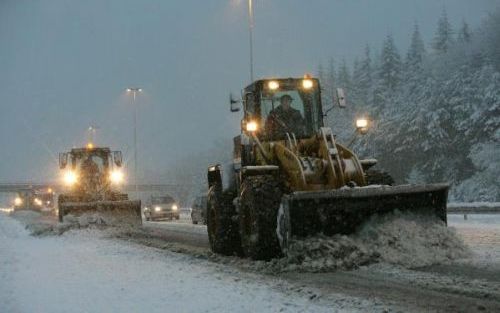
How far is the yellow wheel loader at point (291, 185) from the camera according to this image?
10.3 meters

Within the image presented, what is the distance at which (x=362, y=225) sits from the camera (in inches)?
414

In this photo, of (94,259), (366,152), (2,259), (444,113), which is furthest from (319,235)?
(366,152)

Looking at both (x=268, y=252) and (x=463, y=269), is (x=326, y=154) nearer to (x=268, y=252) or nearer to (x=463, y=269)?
(x=268, y=252)

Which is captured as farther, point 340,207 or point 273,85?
point 273,85

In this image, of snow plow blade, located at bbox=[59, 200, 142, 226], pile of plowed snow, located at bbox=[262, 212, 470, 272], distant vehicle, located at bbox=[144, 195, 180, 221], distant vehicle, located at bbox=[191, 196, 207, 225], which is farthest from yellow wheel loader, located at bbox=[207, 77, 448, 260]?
distant vehicle, located at bbox=[144, 195, 180, 221]

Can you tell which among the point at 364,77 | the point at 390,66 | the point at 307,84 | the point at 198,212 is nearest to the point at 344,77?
the point at 364,77

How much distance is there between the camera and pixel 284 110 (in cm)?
1263

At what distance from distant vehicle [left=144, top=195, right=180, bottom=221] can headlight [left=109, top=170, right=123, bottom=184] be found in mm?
12694

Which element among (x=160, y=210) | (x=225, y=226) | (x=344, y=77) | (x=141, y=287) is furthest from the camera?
(x=344, y=77)

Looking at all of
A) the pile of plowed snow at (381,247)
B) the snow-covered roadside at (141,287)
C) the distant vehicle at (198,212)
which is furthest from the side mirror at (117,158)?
the pile of plowed snow at (381,247)

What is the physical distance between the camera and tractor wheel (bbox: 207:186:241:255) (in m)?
13.2

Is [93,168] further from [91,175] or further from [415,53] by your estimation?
[415,53]

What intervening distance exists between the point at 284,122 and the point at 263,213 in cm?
250

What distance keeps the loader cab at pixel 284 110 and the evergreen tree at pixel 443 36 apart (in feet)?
170
